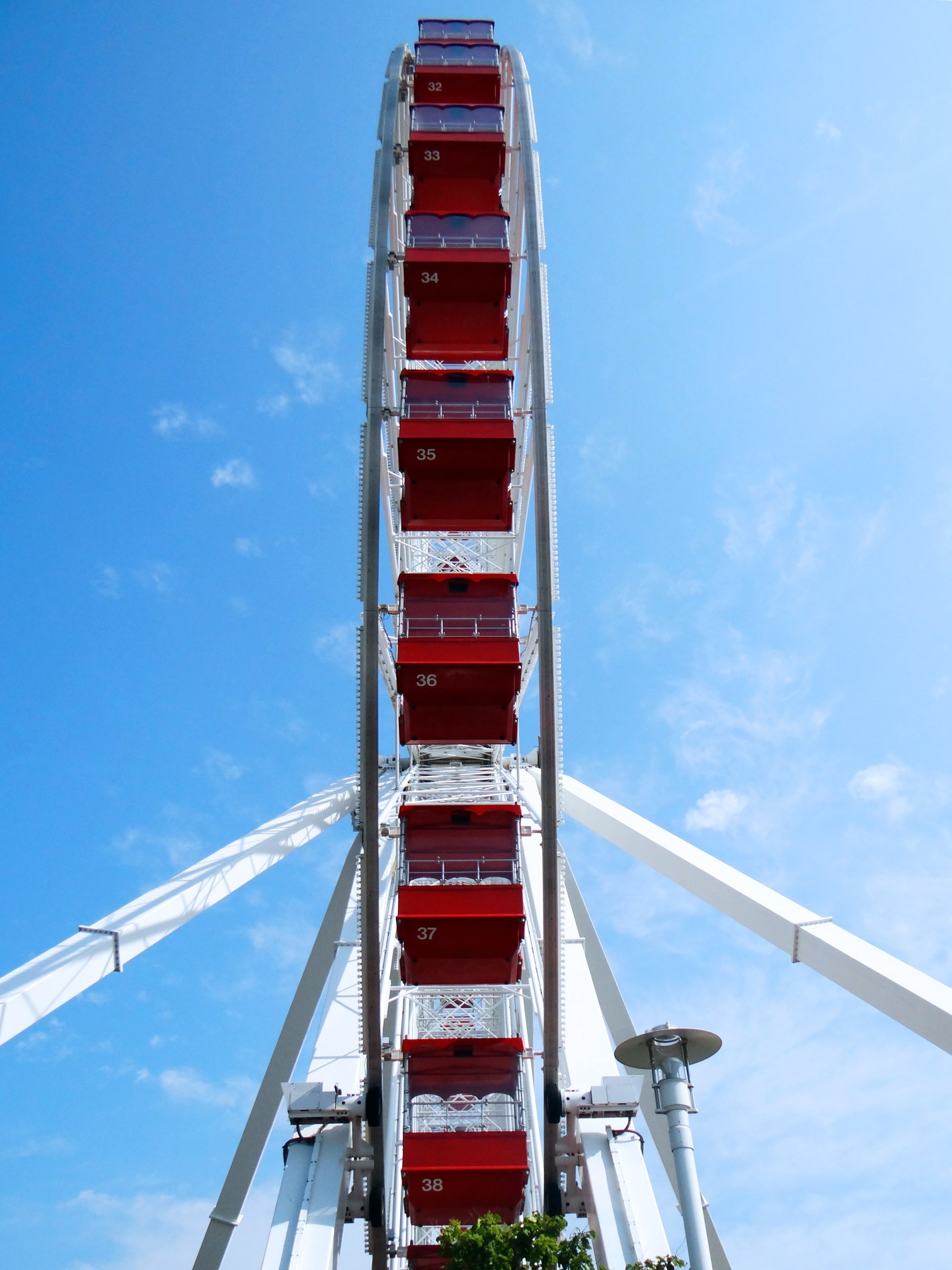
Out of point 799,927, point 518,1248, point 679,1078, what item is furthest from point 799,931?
point 518,1248

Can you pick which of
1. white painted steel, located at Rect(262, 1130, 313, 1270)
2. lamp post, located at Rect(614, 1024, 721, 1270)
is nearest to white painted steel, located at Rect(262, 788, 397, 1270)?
white painted steel, located at Rect(262, 1130, 313, 1270)

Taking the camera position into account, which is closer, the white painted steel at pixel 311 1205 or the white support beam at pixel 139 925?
the white support beam at pixel 139 925

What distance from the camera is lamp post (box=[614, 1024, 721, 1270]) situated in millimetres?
8414

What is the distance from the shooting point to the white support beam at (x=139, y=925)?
9.03 meters

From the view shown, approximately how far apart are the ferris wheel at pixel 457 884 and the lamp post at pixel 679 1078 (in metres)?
0.03

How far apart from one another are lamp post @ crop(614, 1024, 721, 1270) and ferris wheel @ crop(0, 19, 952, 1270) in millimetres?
28

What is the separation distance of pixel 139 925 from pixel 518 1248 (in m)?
5.22

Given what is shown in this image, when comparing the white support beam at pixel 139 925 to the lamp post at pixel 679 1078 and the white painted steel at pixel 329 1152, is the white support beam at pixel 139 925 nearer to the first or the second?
the white painted steel at pixel 329 1152

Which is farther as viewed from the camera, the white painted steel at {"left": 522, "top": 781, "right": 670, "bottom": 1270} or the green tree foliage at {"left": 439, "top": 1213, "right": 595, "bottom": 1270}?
the white painted steel at {"left": 522, "top": 781, "right": 670, "bottom": 1270}

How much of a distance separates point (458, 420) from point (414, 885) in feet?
23.8

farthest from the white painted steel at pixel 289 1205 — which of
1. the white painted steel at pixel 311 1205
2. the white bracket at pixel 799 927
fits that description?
the white bracket at pixel 799 927

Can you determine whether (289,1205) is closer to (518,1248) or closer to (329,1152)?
(329,1152)

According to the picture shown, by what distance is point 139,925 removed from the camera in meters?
10.8

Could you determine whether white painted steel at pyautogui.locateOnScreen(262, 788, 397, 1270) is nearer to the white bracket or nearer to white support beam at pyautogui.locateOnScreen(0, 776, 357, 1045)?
white support beam at pyautogui.locateOnScreen(0, 776, 357, 1045)
